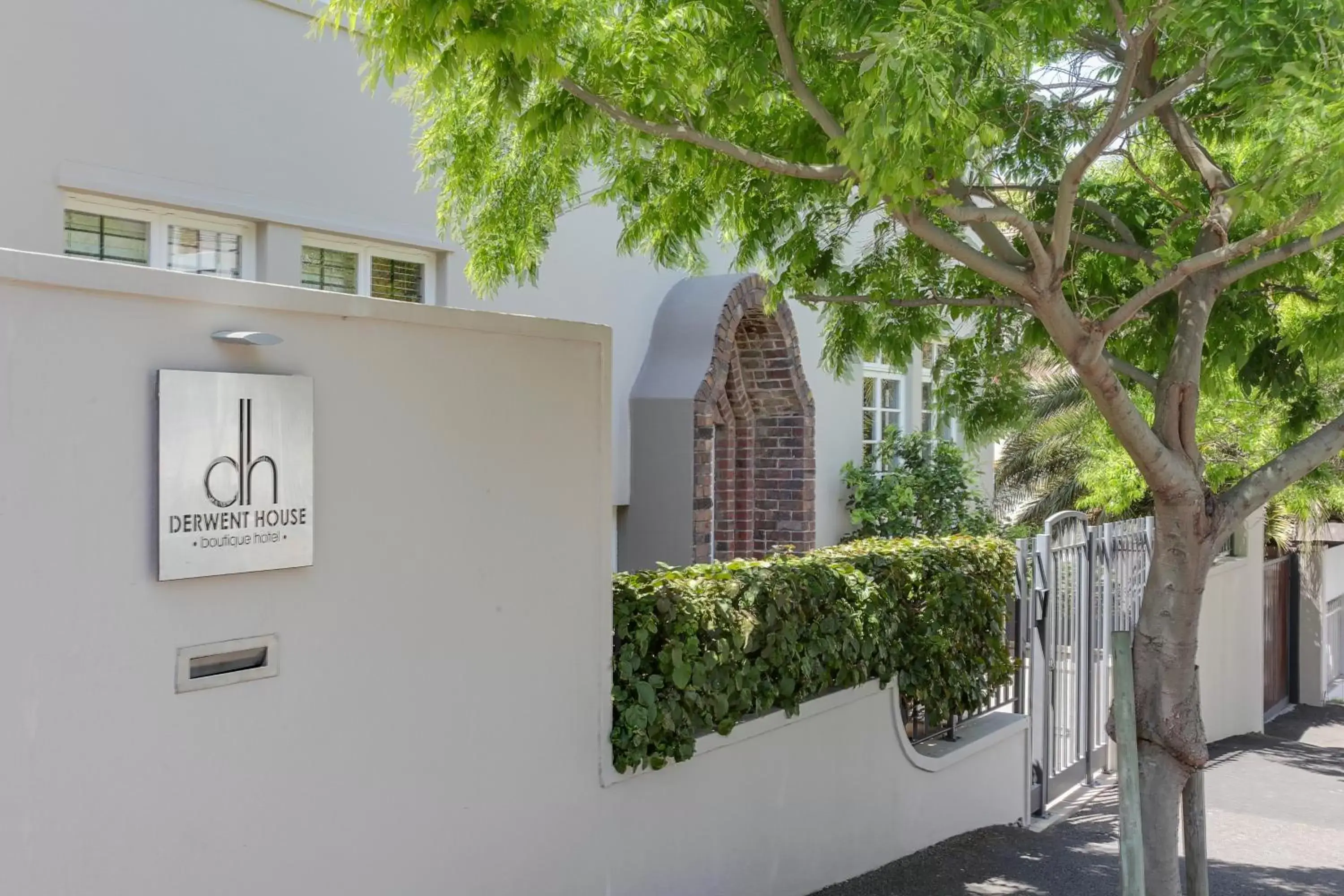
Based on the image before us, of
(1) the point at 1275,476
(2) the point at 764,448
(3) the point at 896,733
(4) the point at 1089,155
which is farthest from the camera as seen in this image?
(2) the point at 764,448

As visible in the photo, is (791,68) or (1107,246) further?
(1107,246)

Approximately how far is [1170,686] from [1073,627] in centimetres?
387

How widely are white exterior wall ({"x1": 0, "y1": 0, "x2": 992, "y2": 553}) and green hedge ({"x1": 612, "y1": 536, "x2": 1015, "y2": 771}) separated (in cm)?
122

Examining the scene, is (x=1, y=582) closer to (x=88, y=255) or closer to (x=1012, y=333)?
(x=88, y=255)

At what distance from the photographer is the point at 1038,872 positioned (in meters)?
7.09

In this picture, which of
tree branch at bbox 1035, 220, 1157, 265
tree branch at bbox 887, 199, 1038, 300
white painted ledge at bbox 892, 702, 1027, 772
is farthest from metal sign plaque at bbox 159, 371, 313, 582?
white painted ledge at bbox 892, 702, 1027, 772

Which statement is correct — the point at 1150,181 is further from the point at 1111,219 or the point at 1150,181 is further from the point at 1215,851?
the point at 1215,851

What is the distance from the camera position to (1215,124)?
611 cm

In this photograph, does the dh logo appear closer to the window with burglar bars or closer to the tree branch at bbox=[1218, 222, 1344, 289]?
the window with burglar bars

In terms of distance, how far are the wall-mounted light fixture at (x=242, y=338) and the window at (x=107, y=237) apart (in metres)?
2.65

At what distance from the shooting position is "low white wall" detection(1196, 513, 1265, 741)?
1218 centimetres

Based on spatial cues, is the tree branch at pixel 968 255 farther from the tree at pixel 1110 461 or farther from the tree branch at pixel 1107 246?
the tree at pixel 1110 461

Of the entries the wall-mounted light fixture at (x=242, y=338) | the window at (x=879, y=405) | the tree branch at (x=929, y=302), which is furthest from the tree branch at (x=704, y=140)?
the window at (x=879, y=405)

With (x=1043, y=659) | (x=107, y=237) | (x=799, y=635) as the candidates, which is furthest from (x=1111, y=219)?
(x=107, y=237)
